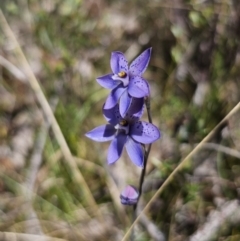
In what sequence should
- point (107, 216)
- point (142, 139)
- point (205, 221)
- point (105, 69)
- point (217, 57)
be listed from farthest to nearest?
point (105, 69) < point (217, 57) < point (107, 216) < point (205, 221) < point (142, 139)

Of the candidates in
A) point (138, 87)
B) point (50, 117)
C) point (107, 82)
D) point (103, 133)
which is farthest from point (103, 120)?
point (138, 87)

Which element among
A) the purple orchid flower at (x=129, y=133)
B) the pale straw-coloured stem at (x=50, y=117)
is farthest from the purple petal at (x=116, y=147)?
the pale straw-coloured stem at (x=50, y=117)

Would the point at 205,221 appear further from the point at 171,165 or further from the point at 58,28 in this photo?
the point at 58,28

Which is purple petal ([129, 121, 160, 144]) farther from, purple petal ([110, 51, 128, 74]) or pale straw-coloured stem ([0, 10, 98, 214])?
pale straw-coloured stem ([0, 10, 98, 214])

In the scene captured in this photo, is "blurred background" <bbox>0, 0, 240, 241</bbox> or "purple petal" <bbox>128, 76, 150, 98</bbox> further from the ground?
"purple petal" <bbox>128, 76, 150, 98</bbox>

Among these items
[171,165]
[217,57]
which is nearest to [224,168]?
[171,165]

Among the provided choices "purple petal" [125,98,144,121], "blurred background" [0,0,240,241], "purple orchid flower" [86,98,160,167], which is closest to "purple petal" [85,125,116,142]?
"purple orchid flower" [86,98,160,167]

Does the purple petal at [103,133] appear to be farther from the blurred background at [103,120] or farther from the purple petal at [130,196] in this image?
the blurred background at [103,120]

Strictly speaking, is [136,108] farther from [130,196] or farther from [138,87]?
[130,196]
